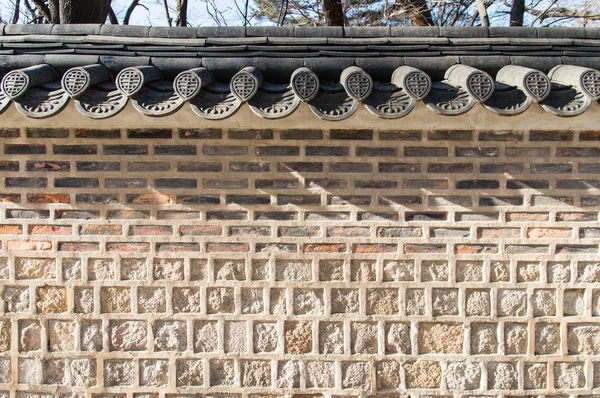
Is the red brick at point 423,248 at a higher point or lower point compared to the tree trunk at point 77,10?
lower

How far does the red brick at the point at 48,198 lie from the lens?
2.71 meters

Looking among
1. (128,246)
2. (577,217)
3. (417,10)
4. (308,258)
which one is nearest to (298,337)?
(308,258)

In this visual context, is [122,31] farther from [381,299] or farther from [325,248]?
[381,299]

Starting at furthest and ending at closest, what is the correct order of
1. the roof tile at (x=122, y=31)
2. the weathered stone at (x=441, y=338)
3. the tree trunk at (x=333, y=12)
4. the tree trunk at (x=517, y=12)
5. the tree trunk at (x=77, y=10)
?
the tree trunk at (x=517, y=12) → the tree trunk at (x=333, y=12) → the tree trunk at (x=77, y=10) → the weathered stone at (x=441, y=338) → the roof tile at (x=122, y=31)

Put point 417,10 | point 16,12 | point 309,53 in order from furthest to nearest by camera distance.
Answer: point 16,12 → point 417,10 → point 309,53

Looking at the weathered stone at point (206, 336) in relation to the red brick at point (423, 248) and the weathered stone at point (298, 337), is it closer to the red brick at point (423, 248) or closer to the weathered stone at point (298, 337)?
the weathered stone at point (298, 337)

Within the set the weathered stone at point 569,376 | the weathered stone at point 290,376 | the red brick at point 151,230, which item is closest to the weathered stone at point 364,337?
the weathered stone at point 290,376

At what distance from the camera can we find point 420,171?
2.71m

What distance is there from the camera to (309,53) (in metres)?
2.53

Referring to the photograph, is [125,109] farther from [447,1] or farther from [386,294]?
[447,1]

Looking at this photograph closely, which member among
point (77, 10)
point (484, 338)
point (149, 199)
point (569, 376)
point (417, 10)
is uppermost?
point (417, 10)

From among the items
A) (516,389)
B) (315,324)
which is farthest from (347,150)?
(516,389)

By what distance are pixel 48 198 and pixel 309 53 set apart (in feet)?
5.35

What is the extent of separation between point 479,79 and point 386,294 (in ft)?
4.08
